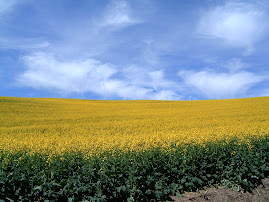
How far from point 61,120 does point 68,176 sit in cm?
1519

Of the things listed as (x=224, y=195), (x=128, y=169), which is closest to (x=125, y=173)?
(x=128, y=169)

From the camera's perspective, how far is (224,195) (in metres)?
7.31

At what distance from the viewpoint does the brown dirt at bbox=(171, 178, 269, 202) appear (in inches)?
274

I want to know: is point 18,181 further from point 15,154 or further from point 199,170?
point 199,170

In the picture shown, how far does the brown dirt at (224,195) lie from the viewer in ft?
22.8

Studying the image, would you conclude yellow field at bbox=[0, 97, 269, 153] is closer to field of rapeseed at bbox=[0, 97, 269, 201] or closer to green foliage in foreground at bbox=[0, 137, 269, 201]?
field of rapeseed at bbox=[0, 97, 269, 201]

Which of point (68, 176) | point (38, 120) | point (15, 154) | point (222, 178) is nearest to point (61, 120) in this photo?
point (38, 120)

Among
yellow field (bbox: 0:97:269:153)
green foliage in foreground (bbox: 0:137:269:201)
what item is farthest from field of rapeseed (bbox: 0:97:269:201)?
yellow field (bbox: 0:97:269:153)

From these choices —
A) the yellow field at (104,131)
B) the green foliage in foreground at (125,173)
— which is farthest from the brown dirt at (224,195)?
the yellow field at (104,131)

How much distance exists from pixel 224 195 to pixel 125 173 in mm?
3659

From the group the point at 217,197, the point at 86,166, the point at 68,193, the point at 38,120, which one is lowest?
the point at 217,197

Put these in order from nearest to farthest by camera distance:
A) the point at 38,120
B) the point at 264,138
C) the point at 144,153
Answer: the point at 144,153
the point at 264,138
the point at 38,120

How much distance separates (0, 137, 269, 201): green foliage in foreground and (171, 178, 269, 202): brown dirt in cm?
27

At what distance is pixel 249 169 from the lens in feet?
28.5
